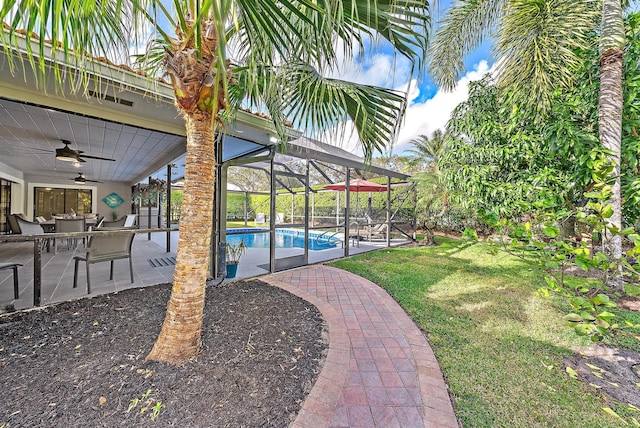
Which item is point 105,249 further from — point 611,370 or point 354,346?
point 611,370

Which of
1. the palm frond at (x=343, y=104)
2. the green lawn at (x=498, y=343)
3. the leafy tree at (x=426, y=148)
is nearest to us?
the green lawn at (x=498, y=343)

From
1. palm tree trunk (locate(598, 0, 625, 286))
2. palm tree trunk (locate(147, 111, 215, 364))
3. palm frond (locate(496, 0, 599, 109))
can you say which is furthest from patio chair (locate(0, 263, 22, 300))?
palm tree trunk (locate(598, 0, 625, 286))

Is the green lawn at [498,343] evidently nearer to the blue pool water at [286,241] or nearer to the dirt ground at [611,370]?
the dirt ground at [611,370]

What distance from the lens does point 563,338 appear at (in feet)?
9.61

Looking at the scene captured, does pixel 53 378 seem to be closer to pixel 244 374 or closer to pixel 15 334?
pixel 15 334

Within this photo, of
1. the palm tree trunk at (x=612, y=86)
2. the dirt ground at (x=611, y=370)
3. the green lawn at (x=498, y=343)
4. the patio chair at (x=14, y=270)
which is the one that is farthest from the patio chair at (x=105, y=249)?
the palm tree trunk at (x=612, y=86)

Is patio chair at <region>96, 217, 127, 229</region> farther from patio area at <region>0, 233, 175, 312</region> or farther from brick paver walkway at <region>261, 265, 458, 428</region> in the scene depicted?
brick paver walkway at <region>261, 265, 458, 428</region>

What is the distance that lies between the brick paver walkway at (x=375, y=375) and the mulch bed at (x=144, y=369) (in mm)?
151

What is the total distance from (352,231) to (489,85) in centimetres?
823

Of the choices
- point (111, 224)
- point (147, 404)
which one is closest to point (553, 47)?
point (147, 404)

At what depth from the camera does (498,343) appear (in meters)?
2.79

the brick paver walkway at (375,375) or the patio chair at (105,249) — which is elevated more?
the patio chair at (105,249)

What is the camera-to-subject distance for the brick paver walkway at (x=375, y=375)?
1757 millimetres

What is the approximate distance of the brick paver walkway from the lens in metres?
1.76
